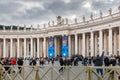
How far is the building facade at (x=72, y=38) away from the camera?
66756mm

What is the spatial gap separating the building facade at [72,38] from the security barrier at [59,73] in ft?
148

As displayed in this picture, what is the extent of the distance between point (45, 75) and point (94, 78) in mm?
3225

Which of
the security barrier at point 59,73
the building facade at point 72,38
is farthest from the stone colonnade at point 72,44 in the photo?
the security barrier at point 59,73

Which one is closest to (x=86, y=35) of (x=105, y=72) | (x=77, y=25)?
(x=77, y=25)

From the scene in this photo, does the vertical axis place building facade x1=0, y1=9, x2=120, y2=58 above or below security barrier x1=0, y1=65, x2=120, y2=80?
above

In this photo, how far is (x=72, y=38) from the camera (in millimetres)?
88562

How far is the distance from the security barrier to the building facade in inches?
1777

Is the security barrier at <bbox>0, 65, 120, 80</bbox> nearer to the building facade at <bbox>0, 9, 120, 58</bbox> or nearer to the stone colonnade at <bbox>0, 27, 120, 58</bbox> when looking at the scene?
the building facade at <bbox>0, 9, 120, 58</bbox>

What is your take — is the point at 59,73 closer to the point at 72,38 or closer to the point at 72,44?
the point at 72,44

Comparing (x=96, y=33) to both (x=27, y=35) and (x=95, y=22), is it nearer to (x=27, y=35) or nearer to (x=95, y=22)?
(x=95, y=22)

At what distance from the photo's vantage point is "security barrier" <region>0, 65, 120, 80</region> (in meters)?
12.7

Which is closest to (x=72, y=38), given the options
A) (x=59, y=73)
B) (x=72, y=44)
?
(x=72, y=44)

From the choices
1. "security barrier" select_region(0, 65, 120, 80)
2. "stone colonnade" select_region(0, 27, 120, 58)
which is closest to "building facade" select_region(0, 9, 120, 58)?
"stone colonnade" select_region(0, 27, 120, 58)

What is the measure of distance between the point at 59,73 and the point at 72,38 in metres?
74.0
